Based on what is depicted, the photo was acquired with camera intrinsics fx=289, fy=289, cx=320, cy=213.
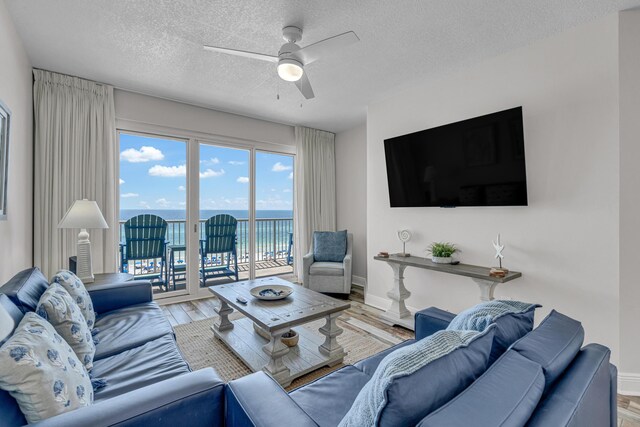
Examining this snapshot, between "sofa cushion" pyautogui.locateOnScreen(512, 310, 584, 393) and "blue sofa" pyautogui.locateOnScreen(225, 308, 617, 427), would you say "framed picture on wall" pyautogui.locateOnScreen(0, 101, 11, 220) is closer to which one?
"blue sofa" pyautogui.locateOnScreen(225, 308, 617, 427)

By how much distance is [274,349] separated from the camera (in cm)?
203

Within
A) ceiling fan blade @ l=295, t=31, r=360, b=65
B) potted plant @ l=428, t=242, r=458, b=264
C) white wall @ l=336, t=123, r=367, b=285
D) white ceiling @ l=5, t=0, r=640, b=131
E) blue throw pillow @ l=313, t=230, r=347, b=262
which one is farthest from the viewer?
white wall @ l=336, t=123, r=367, b=285

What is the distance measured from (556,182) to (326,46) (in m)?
2.05

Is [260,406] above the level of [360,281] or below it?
above

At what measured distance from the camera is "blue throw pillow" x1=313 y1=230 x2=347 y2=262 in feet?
14.1

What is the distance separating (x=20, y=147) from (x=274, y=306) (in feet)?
8.21

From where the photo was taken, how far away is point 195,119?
3830mm

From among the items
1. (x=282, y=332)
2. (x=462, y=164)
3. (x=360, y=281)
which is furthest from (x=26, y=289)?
(x=360, y=281)

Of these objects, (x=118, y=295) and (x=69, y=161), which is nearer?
(x=118, y=295)

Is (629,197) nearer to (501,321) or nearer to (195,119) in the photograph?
(501,321)

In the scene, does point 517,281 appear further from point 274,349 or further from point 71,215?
point 71,215

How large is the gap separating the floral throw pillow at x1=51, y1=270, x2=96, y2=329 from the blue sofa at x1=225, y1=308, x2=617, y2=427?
135 centimetres

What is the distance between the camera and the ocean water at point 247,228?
391 centimetres

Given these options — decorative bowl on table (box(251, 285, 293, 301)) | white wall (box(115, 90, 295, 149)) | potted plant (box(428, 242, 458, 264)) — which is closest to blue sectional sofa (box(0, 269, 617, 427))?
decorative bowl on table (box(251, 285, 293, 301))
